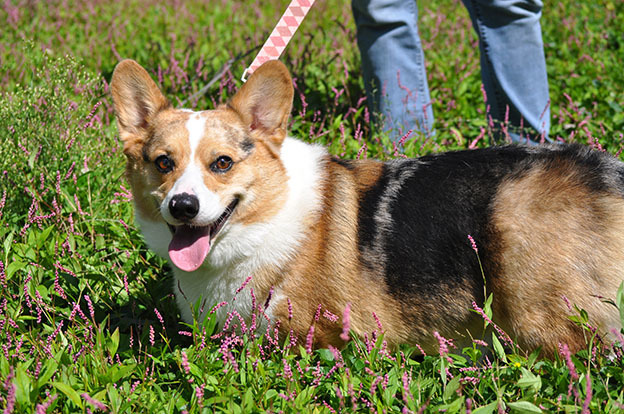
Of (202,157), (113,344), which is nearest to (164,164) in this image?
(202,157)

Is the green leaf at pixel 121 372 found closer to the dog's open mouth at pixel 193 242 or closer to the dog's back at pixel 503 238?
the dog's open mouth at pixel 193 242

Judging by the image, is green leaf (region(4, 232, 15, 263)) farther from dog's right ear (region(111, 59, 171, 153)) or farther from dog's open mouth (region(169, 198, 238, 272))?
dog's open mouth (region(169, 198, 238, 272))

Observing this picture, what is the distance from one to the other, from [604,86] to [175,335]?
4.37 metres

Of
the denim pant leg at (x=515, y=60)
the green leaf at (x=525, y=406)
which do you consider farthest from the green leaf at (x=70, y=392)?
the denim pant leg at (x=515, y=60)

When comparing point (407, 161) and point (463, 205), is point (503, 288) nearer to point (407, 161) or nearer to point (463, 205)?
point (463, 205)

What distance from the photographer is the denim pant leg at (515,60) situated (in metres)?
4.53

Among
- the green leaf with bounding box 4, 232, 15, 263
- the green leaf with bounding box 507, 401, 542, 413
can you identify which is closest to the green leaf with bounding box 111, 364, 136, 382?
the green leaf with bounding box 4, 232, 15, 263

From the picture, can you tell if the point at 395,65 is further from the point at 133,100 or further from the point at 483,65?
the point at 133,100

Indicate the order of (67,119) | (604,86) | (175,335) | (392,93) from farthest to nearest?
(604,86) < (392,93) < (67,119) < (175,335)

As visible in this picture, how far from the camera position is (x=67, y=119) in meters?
4.10

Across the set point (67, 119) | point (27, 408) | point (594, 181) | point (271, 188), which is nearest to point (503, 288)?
point (594, 181)

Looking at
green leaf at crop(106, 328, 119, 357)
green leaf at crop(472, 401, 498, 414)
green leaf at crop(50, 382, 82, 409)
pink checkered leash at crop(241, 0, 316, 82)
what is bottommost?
green leaf at crop(472, 401, 498, 414)

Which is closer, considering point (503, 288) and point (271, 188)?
point (503, 288)

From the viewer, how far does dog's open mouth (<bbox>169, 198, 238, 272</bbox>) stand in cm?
284
